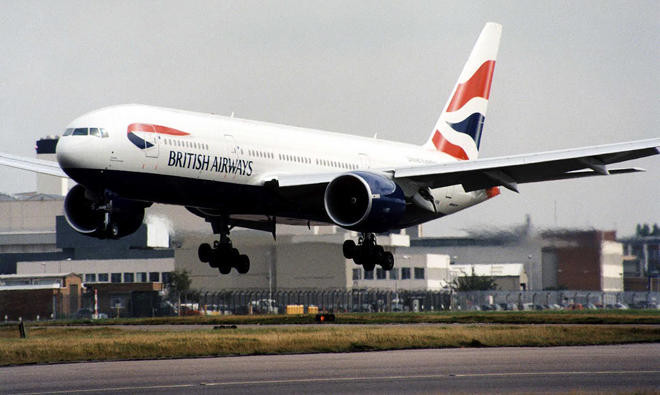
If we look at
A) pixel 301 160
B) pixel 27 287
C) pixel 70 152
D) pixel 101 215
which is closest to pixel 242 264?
pixel 301 160

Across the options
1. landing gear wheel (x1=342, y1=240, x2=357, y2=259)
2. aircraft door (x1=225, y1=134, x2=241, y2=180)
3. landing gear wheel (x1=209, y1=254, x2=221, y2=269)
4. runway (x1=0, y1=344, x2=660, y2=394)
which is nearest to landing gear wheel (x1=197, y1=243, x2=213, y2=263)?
landing gear wheel (x1=209, y1=254, x2=221, y2=269)

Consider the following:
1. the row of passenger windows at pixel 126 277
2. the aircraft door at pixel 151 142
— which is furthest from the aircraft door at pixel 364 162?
the row of passenger windows at pixel 126 277

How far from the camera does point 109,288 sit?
8450 cm

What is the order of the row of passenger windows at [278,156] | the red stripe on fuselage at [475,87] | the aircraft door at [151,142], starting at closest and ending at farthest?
the aircraft door at [151,142] < the row of passenger windows at [278,156] < the red stripe on fuselage at [475,87]

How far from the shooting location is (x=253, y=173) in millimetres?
41688

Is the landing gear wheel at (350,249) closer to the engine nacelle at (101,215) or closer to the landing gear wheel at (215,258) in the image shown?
the landing gear wheel at (215,258)

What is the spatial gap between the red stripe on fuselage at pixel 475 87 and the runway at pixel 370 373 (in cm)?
1795

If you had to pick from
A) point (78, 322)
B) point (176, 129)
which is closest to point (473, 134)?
point (176, 129)

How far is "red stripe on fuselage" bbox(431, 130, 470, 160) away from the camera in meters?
54.2

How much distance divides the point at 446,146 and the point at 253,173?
51.6 feet

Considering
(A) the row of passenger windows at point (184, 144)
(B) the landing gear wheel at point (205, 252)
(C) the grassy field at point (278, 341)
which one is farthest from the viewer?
(B) the landing gear wheel at point (205, 252)

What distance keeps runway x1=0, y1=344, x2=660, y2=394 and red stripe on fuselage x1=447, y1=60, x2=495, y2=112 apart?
18.0 meters

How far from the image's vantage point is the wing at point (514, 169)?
40.2 m

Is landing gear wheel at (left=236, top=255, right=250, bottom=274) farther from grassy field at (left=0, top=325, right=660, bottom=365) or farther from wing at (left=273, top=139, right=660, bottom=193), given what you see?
wing at (left=273, top=139, right=660, bottom=193)
